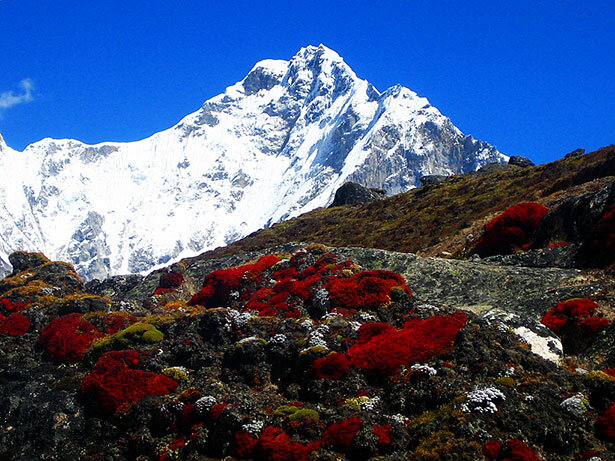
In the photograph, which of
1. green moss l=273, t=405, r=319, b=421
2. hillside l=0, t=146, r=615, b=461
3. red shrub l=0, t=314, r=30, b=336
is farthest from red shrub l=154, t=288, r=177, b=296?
green moss l=273, t=405, r=319, b=421

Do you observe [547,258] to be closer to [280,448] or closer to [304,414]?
[304,414]

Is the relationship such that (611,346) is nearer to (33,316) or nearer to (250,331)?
(250,331)

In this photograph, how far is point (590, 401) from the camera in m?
15.8

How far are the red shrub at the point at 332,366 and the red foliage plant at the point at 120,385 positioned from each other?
5561 mm

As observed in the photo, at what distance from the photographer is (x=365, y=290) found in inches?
1037

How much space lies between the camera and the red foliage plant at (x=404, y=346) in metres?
19.2

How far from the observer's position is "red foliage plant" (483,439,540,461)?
45.2ft

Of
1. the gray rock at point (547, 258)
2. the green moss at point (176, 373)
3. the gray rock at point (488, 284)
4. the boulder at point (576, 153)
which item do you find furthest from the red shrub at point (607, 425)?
the boulder at point (576, 153)

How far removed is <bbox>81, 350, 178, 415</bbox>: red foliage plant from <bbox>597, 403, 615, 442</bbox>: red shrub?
14.3 metres

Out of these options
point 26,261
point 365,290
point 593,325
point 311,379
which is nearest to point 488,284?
point 593,325

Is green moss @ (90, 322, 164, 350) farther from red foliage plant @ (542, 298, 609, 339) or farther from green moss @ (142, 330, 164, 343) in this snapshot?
red foliage plant @ (542, 298, 609, 339)

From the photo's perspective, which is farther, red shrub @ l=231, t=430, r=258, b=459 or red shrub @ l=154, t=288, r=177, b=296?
red shrub @ l=154, t=288, r=177, b=296

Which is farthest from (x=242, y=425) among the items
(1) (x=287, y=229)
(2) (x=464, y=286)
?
(1) (x=287, y=229)

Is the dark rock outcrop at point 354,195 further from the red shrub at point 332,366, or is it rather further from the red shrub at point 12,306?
the red shrub at point 332,366
